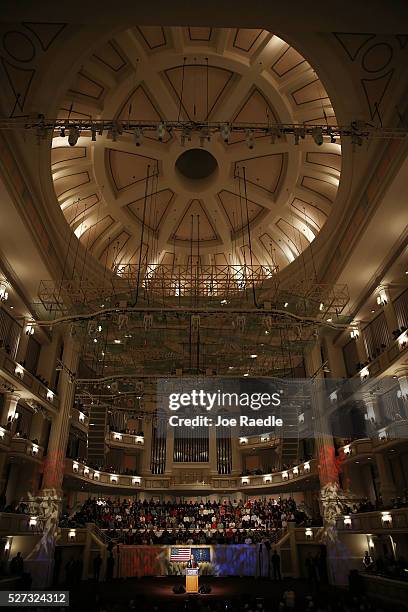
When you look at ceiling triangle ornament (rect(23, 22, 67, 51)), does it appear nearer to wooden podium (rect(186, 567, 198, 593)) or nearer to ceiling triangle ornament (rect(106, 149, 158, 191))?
ceiling triangle ornament (rect(106, 149, 158, 191))

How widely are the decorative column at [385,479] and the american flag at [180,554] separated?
8.52m

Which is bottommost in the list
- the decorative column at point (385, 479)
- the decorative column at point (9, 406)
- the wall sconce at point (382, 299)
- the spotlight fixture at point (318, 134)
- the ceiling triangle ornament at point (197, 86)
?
the decorative column at point (385, 479)

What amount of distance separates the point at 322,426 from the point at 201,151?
13.1m

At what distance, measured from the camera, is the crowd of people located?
20.1 m

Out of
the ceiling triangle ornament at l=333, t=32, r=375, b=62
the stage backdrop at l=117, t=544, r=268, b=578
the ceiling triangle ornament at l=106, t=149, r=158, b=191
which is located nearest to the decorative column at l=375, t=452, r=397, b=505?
the stage backdrop at l=117, t=544, r=268, b=578

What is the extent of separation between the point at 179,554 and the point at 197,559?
84 centimetres

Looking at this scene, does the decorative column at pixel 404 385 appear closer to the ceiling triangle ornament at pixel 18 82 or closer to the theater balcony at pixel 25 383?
the theater balcony at pixel 25 383

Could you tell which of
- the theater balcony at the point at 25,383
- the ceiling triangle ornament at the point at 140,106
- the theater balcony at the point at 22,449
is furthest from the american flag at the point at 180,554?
the ceiling triangle ornament at the point at 140,106

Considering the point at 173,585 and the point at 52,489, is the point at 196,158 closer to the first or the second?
the point at 52,489

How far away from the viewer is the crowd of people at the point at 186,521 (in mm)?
20083

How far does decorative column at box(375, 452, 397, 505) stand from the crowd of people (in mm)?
5017

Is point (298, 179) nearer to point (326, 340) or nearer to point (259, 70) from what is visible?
point (259, 70)

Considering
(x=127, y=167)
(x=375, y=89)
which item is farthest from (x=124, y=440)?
(x=375, y=89)

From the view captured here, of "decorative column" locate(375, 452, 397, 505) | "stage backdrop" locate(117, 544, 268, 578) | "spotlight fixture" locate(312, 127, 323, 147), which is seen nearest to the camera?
"spotlight fixture" locate(312, 127, 323, 147)
